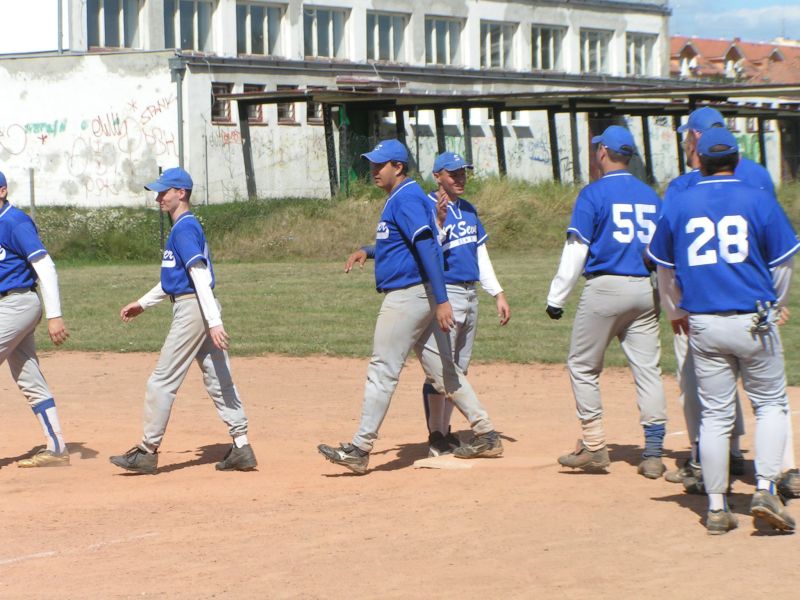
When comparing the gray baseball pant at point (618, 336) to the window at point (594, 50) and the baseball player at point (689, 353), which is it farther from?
the window at point (594, 50)

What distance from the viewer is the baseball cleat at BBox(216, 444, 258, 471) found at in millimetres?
8734

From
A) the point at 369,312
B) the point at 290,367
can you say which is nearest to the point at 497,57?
the point at 369,312

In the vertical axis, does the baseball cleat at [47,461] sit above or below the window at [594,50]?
below

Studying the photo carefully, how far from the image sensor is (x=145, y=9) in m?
43.9

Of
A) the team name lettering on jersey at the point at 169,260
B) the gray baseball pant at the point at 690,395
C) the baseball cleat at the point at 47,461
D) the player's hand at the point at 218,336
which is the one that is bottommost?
the baseball cleat at the point at 47,461

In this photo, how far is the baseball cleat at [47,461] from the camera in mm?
9148

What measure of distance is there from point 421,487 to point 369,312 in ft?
36.1

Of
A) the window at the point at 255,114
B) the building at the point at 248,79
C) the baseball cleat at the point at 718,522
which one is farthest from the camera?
the window at the point at 255,114

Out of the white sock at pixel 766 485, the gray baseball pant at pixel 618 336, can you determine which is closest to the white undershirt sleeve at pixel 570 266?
the gray baseball pant at pixel 618 336

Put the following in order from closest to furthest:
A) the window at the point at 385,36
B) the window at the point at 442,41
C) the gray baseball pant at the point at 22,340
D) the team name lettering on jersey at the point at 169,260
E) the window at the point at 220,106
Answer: the team name lettering on jersey at the point at 169,260 → the gray baseball pant at the point at 22,340 → the window at the point at 220,106 → the window at the point at 385,36 → the window at the point at 442,41

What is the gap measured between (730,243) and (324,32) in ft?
144

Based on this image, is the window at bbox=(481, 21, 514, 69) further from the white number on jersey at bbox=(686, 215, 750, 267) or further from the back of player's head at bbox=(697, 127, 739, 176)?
the white number on jersey at bbox=(686, 215, 750, 267)

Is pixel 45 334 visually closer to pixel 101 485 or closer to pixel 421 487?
pixel 101 485

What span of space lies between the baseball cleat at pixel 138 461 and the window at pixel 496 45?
47.9 metres
